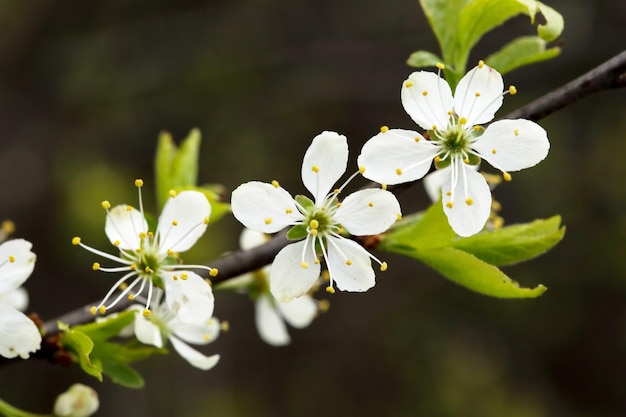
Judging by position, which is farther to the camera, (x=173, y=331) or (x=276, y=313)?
(x=276, y=313)

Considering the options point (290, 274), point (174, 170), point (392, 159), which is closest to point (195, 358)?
point (290, 274)

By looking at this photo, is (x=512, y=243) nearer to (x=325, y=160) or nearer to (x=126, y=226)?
(x=325, y=160)

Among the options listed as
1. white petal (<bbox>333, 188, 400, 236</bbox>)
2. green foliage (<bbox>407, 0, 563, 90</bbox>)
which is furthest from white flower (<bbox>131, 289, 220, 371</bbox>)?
green foliage (<bbox>407, 0, 563, 90</bbox>)

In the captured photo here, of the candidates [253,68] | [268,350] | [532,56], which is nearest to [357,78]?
[253,68]

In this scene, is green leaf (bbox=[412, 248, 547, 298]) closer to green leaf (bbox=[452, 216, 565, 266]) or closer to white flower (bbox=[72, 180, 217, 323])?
green leaf (bbox=[452, 216, 565, 266])

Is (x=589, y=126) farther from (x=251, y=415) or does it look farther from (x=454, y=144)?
(x=454, y=144)
